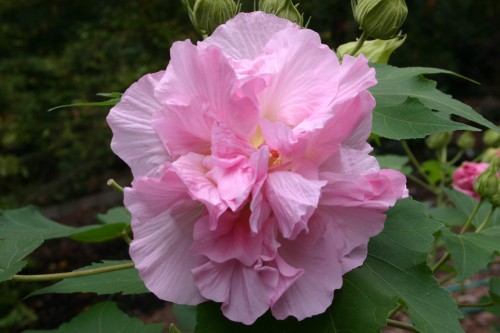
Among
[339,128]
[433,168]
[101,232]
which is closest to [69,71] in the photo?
[433,168]

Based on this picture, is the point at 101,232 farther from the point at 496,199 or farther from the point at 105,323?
the point at 496,199

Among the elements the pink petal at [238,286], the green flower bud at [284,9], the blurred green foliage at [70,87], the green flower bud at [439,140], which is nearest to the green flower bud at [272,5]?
the green flower bud at [284,9]

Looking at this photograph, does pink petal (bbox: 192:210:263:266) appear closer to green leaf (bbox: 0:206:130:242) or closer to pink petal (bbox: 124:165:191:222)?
pink petal (bbox: 124:165:191:222)

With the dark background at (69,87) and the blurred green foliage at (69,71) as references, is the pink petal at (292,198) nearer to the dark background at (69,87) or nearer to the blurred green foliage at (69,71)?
the dark background at (69,87)

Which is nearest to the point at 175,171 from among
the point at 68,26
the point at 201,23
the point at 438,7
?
the point at 201,23

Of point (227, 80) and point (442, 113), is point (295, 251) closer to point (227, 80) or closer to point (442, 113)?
point (227, 80)


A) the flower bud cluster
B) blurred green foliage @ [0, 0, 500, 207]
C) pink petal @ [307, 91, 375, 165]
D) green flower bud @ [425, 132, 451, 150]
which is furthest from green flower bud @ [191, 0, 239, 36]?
blurred green foliage @ [0, 0, 500, 207]
